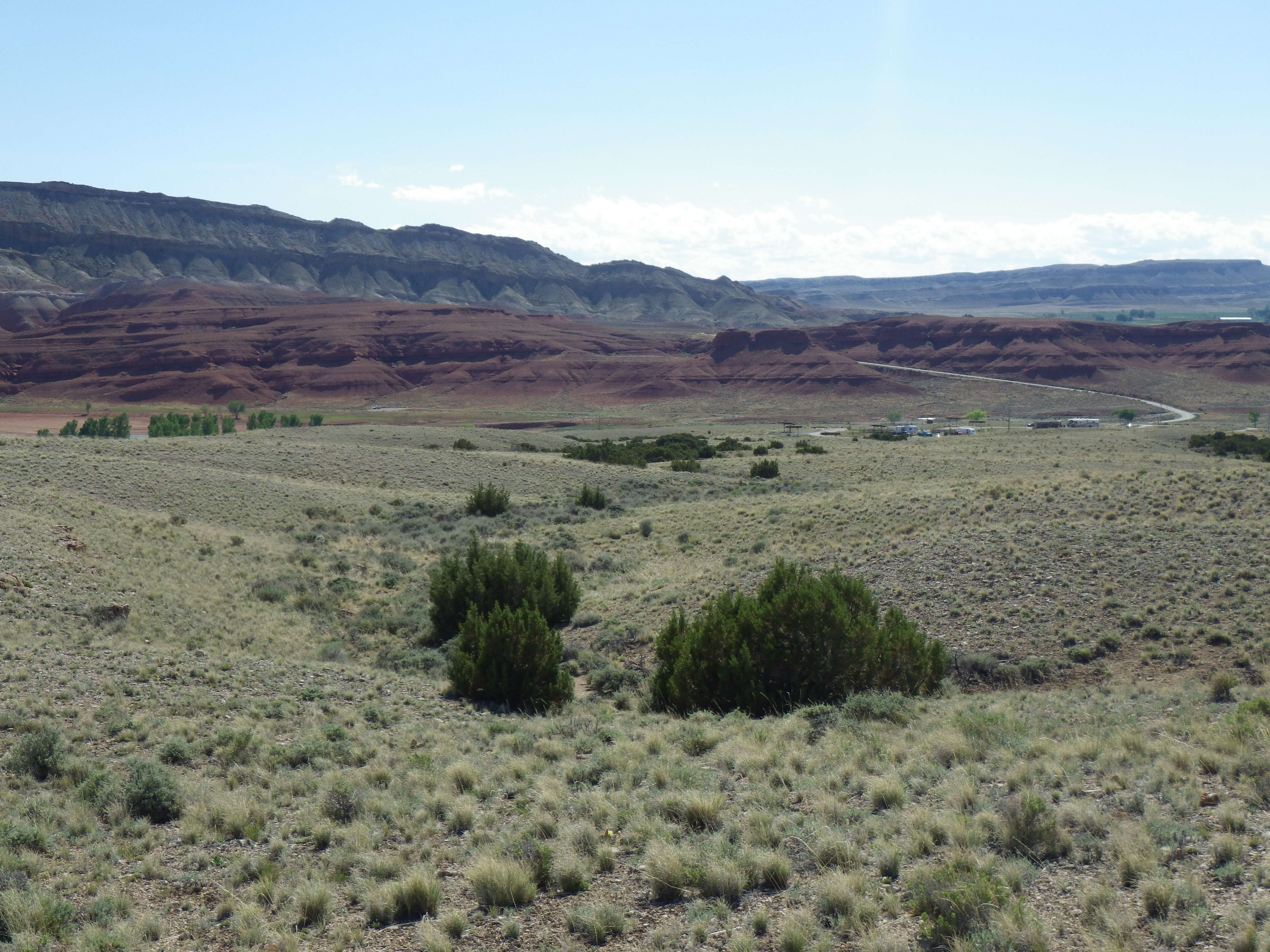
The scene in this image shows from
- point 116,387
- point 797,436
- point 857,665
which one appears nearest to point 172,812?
point 857,665

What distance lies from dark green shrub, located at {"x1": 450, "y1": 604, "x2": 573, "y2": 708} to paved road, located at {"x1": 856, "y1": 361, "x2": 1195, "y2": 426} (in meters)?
A: 84.8

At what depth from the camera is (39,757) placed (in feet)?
33.4

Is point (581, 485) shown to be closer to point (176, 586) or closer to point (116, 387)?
point (176, 586)

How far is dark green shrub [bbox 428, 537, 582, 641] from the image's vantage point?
66.8ft

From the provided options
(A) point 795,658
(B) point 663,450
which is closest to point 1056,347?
(B) point 663,450

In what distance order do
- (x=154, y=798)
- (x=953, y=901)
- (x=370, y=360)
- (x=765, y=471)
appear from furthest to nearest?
(x=370, y=360)
(x=765, y=471)
(x=154, y=798)
(x=953, y=901)

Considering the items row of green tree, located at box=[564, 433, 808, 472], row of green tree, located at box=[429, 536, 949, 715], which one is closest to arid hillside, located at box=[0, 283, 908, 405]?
row of green tree, located at box=[564, 433, 808, 472]

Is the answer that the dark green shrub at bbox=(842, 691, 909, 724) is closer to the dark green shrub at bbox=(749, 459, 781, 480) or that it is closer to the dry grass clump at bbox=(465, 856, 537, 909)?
the dry grass clump at bbox=(465, 856, 537, 909)

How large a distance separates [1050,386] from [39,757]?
14258 centimetres

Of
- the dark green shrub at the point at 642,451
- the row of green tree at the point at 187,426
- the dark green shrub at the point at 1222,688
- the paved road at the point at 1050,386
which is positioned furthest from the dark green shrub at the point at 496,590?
the paved road at the point at 1050,386

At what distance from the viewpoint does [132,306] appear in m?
178

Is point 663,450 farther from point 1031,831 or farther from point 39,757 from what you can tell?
point 1031,831

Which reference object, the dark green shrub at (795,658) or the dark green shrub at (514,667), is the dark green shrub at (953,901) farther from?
the dark green shrub at (514,667)

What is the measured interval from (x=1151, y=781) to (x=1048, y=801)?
0.93 m
